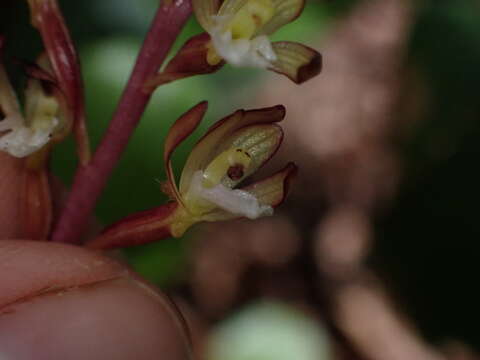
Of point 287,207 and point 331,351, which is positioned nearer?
point 331,351

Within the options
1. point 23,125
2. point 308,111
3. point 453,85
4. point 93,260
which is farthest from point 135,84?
point 308,111

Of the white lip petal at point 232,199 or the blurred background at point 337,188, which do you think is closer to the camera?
the white lip petal at point 232,199

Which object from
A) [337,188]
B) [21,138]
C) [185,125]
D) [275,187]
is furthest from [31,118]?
[337,188]

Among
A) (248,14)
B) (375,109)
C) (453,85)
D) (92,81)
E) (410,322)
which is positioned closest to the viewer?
(248,14)

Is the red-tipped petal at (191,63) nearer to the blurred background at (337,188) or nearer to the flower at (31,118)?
the flower at (31,118)

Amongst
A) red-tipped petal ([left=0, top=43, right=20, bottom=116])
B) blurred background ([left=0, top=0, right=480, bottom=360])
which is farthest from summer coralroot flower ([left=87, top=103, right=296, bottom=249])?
blurred background ([left=0, top=0, right=480, bottom=360])

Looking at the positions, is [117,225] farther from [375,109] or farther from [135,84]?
[375,109]

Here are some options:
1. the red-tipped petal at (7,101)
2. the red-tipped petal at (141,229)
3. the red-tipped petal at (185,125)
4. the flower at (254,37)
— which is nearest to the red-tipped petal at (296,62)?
the flower at (254,37)
